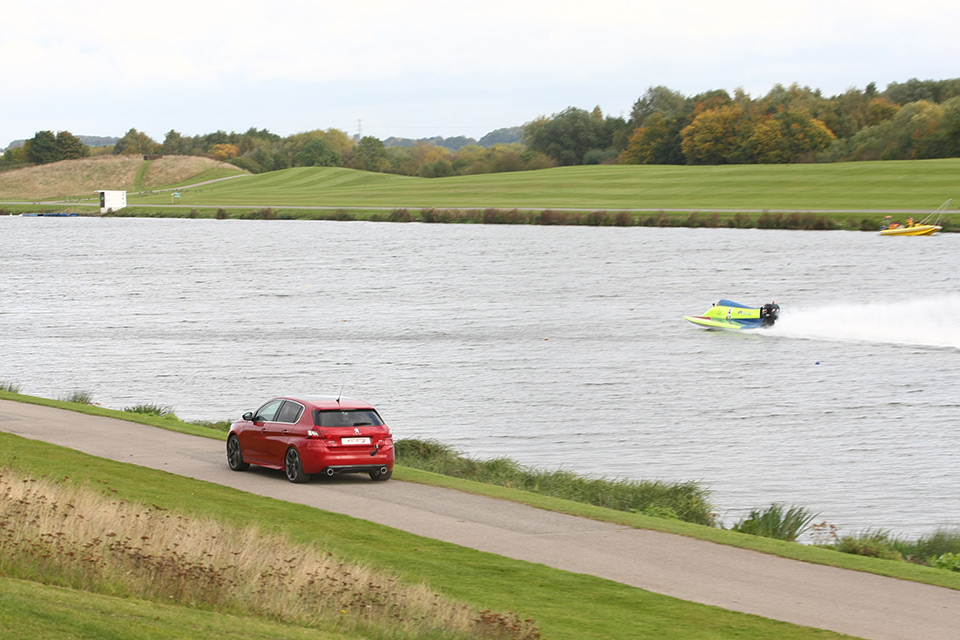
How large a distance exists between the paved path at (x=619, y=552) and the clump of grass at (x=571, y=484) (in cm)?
355

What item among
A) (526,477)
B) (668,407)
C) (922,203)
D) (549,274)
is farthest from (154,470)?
(922,203)

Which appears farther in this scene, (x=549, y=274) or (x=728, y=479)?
(x=549, y=274)

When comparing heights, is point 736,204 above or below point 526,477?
above

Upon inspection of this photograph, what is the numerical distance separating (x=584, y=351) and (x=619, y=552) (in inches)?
1391

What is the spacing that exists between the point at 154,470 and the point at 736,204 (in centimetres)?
12420

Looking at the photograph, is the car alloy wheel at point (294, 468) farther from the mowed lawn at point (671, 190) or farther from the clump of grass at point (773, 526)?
the mowed lawn at point (671, 190)

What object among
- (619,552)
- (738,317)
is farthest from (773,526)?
(738,317)

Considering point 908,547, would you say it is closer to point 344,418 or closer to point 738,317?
point 344,418

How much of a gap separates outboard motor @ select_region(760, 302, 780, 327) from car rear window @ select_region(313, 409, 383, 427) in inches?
1572

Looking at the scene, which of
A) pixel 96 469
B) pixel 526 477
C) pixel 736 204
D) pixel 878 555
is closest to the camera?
pixel 878 555

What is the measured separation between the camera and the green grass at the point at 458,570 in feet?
42.8

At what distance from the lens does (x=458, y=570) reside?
50.4 feet

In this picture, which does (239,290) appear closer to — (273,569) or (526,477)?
(526,477)

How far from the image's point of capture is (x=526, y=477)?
2611 centimetres
